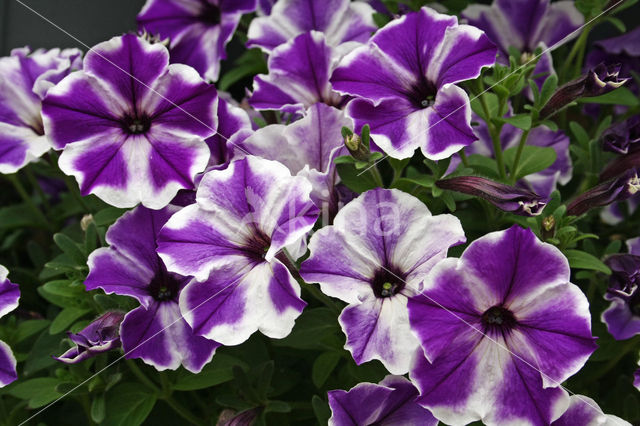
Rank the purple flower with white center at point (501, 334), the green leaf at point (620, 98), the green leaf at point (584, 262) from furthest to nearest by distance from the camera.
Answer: the green leaf at point (620, 98), the green leaf at point (584, 262), the purple flower with white center at point (501, 334)

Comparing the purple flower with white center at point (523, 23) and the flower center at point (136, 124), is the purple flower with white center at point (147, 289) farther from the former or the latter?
the purple flower with white center at point (523, 23)

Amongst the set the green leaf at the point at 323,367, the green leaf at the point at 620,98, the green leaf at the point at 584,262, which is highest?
the green leaf at the point at 620,98

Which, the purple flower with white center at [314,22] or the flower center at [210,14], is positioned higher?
the purple flower with white center at [314,22]

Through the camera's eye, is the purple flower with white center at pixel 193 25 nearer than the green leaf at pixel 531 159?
A: No

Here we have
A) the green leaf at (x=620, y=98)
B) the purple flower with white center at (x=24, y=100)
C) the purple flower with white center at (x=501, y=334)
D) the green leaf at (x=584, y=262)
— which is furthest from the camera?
the green leaf at (x=620, y=98)

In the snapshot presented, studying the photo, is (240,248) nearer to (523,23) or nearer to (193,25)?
(193,25)

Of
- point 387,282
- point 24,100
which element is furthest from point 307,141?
point 24,100

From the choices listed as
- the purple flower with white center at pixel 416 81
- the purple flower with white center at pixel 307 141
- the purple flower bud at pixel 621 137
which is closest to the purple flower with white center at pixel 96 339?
the purple flower with white center at pixel 307 141
